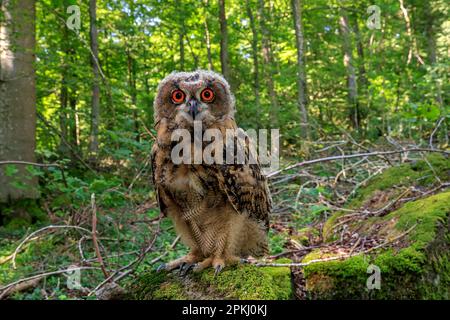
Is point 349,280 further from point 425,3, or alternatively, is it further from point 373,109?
point 425,3

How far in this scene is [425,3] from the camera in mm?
12750

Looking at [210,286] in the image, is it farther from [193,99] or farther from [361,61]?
[361,61]

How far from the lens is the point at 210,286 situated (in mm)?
2396

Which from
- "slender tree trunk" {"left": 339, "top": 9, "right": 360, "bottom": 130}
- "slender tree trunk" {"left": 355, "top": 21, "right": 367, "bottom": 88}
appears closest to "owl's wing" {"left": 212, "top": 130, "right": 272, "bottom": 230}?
"slender tree trunk" {"left": 339, "top": 9, "right": 360, "bottom": 130}

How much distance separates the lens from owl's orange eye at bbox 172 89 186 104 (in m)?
2.44

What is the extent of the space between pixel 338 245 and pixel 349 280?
85cm

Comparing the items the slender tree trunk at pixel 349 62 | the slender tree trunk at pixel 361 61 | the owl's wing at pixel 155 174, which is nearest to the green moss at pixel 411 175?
the owl's wing at pixel 155 174

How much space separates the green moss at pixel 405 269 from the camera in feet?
9.68

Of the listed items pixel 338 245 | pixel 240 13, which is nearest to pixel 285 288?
pixel 338 245

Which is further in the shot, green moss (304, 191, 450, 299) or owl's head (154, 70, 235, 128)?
green moss (304, 191, 450, 299)

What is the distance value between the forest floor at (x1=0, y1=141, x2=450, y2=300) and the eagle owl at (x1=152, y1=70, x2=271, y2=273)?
1.04 meters

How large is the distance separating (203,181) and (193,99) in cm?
57

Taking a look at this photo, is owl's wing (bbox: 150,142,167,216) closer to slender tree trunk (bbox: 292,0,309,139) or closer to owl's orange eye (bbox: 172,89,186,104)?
owl's orange eye (bbox: 172,89,186,104)

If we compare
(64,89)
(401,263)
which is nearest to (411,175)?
(401,263)
